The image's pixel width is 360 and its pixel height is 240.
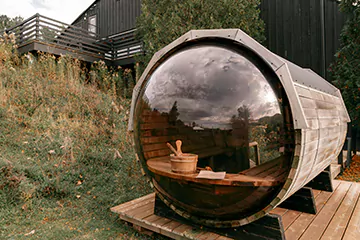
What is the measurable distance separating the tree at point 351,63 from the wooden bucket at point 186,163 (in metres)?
4.62

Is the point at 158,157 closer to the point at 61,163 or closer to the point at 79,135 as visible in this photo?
the point at 61,163

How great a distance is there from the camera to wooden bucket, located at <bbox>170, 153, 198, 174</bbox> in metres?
1.72

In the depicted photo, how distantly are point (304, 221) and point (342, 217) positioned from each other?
16.3 inches

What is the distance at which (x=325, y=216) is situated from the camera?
2.43 m

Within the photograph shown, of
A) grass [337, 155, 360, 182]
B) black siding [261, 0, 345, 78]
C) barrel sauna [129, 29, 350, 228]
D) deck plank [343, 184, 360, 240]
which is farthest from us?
black siding [261, 0, 345, 78]

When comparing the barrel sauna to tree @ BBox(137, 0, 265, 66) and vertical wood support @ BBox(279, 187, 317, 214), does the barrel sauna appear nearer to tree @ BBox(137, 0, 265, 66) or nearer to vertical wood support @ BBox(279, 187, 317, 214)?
vertical wood support @ BBox(279, 187, 317, 214)

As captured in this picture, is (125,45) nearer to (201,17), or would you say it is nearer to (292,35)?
(201,17)

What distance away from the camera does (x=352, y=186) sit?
11.2ft

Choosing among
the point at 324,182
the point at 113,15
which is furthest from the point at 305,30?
the point at 113,15

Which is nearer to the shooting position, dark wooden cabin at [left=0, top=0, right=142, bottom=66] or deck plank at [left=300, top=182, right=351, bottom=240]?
deck plank at [left=300, top=182, right=351, bottom=240]

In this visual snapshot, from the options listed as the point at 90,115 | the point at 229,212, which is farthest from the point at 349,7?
the point at 90,115

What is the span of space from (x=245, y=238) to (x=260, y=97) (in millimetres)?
1061

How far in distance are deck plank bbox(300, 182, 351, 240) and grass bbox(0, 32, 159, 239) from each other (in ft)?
4.82

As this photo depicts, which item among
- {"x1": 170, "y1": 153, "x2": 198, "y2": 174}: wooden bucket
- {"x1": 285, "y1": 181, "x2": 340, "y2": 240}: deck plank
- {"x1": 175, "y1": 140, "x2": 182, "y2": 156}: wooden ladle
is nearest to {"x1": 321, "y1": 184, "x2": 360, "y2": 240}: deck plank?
{"x1": 285, "y1": 181, "x2": 340, "y2": 240}: deck plank
